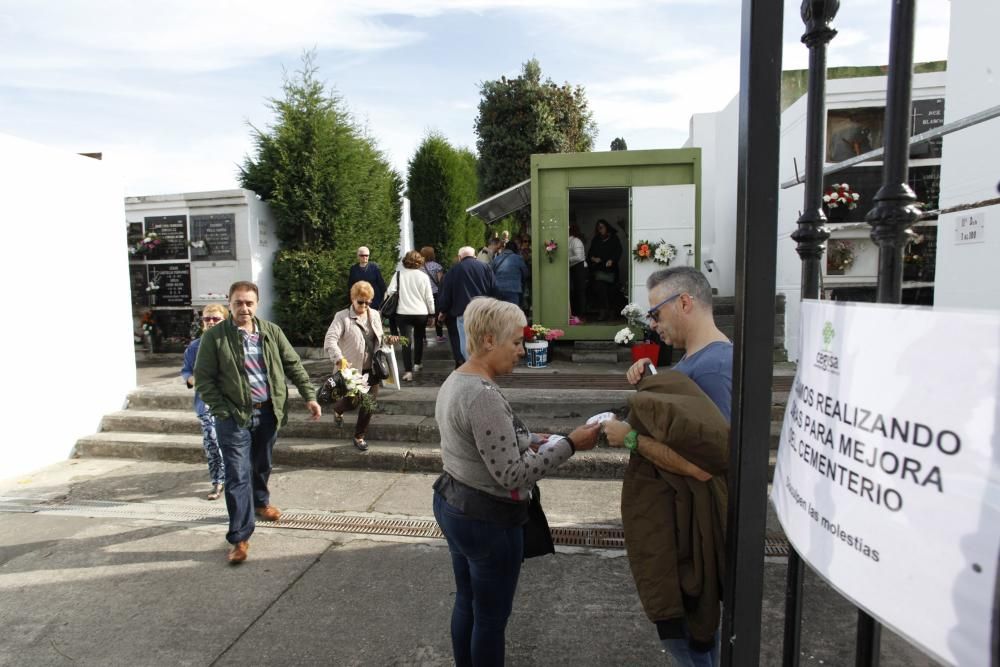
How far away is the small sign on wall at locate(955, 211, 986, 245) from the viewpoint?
556cm

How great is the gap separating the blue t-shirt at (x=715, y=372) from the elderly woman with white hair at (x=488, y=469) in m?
0.43

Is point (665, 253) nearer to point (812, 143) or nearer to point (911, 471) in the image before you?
point (812, 143)

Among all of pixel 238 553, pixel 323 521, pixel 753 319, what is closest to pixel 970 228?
pixel 753 319

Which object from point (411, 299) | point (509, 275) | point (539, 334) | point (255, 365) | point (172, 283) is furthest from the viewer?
point (172, 283)

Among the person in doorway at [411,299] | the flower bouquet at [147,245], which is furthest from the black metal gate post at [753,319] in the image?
the flower bouquet at [147,245]

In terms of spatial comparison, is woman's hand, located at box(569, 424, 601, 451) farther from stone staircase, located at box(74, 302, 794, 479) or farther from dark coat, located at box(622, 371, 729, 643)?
stone staircase, located at box(74, 302, 794, 479)

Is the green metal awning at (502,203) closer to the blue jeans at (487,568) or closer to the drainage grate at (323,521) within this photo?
the drainage grate at (323,521)

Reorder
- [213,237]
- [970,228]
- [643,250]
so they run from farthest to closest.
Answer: [213,237] < [643,250] < [970,228]

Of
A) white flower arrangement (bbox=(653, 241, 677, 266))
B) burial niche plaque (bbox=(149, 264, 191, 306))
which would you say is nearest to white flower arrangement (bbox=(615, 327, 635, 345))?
white flower arrangement (bbox=(653, 241, 677, 266))

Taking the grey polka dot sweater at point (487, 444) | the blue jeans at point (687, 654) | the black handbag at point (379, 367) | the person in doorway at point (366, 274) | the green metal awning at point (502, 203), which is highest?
the green metal awning at point (502, 203)

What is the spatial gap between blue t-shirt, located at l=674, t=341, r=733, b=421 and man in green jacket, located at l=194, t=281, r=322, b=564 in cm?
306

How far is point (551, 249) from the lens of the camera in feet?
29.3

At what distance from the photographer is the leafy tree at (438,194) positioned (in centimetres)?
1638

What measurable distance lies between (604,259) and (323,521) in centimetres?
733
